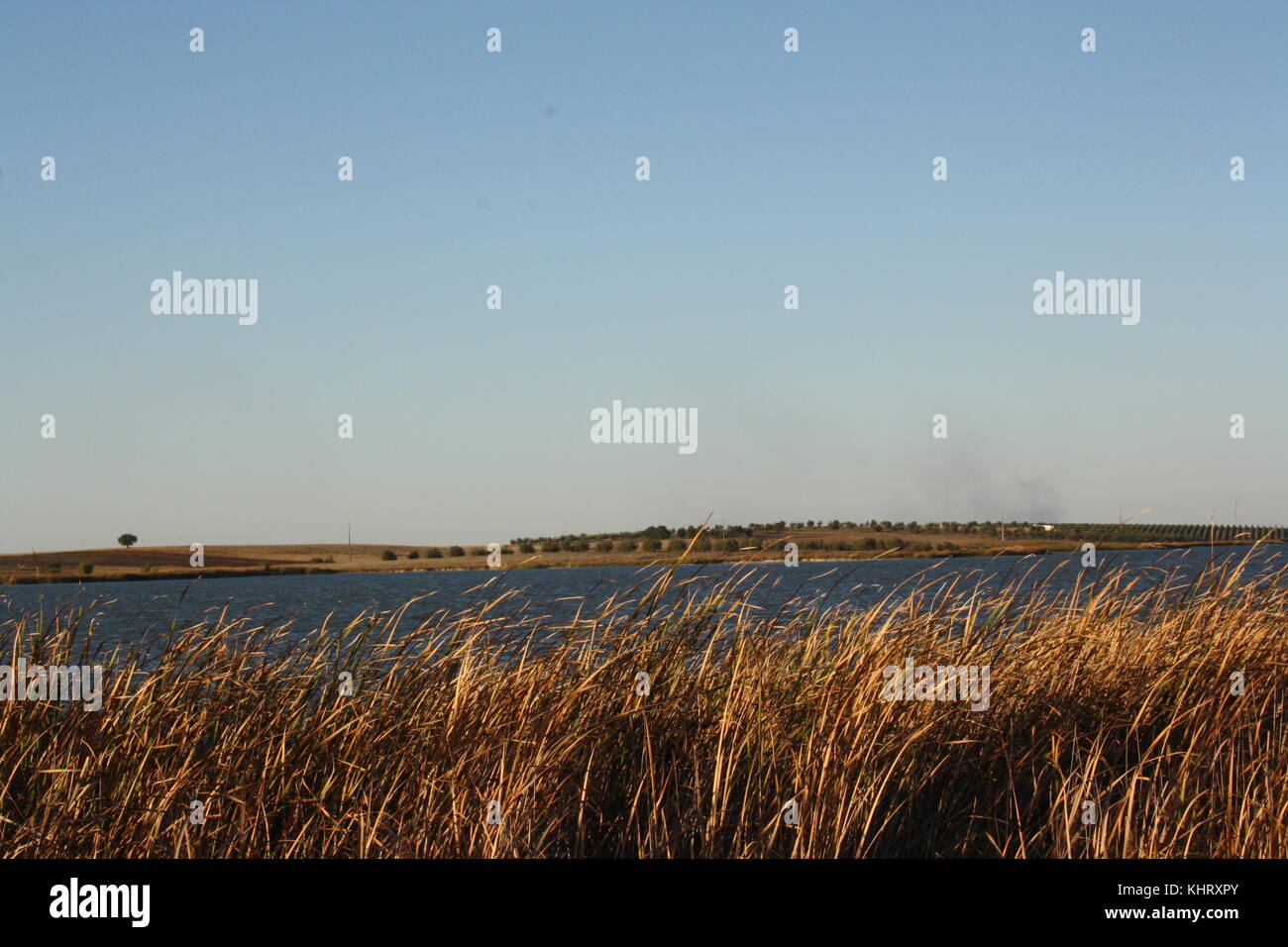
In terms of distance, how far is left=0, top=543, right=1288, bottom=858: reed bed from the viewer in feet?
18.0

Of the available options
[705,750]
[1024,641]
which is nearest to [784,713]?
[705,750]

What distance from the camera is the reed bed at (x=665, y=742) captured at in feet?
18.0

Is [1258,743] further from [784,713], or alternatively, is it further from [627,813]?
[627,813]

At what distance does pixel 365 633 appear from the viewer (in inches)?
299

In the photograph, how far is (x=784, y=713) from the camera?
263 inches

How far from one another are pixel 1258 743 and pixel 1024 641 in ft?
5.23

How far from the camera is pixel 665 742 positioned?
648 cm
